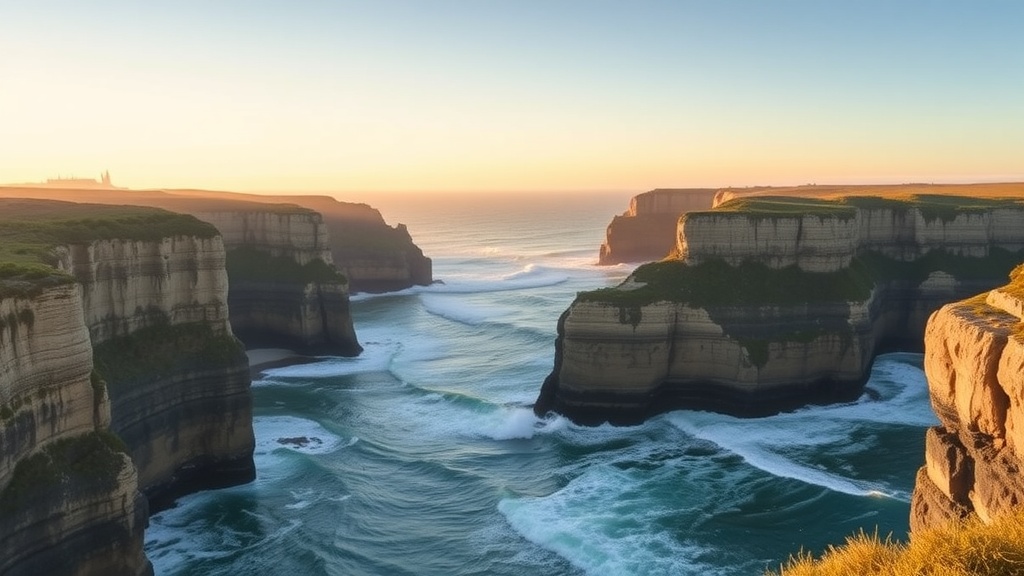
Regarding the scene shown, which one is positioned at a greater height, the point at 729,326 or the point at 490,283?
the point at 729,326

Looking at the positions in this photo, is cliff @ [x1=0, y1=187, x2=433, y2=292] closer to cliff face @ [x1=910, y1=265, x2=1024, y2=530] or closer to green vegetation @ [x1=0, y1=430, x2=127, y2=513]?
green vegetation @ [x1=0, y1=430, x2=127, y2=513]

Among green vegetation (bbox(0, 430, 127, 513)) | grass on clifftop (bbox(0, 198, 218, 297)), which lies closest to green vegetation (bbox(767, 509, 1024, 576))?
green vegetation (bbox(0, 430, 127, 513))

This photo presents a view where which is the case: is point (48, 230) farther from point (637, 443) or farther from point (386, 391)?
point (637, 443)

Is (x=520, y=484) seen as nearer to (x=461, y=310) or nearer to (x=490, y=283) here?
(x=461, y=310)

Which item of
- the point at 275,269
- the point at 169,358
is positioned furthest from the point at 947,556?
the point at 275,269

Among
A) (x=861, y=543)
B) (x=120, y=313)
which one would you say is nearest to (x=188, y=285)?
(x=120, y=313)
